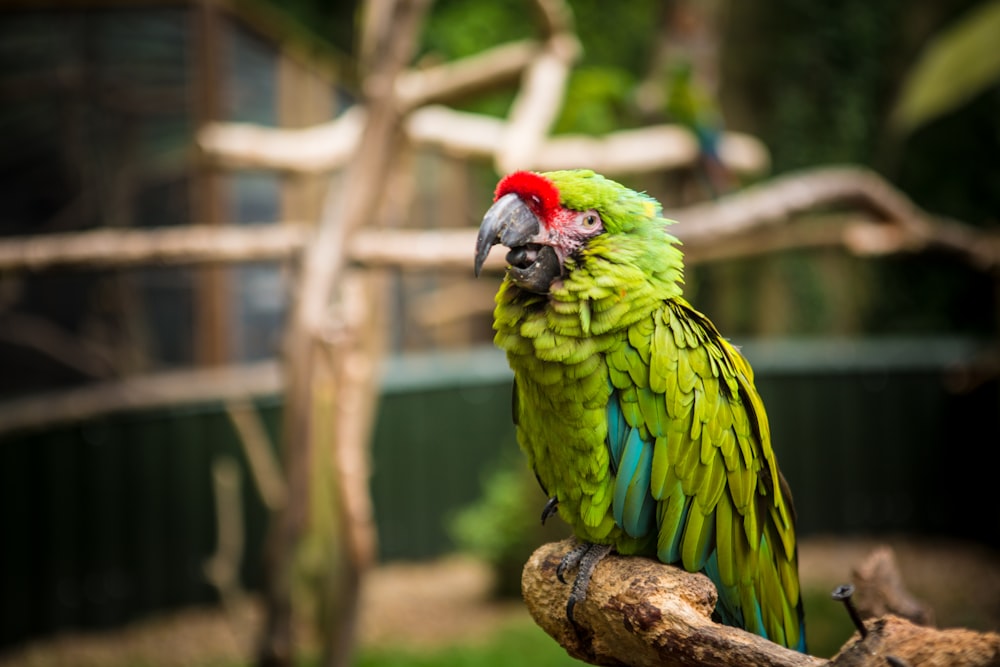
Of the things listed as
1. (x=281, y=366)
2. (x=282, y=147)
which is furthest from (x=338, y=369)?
(x=282, y=147)

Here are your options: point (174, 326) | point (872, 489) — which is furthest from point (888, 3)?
point (174, 326)

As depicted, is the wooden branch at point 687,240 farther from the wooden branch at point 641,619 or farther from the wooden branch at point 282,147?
the wooden branch at point 641,619

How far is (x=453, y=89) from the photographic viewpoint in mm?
3369

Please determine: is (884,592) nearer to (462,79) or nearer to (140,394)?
(462,79)

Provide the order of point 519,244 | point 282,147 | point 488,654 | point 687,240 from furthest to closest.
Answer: point 488,654 → point 282,147 → point 687,240 → point 519,244

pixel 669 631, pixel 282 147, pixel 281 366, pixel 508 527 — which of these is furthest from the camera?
pixel 508 527

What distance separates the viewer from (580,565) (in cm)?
149

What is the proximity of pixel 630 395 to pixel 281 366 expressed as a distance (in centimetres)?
221

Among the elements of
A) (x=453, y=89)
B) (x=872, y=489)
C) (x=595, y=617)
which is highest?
(x=453, y=89)

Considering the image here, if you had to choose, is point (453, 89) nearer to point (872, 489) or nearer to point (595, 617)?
point (595, 617)

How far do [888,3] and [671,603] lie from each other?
27.5 feet

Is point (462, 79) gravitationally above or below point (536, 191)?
above

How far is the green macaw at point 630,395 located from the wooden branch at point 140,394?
12.5 ft

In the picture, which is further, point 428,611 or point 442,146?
point 428,611
